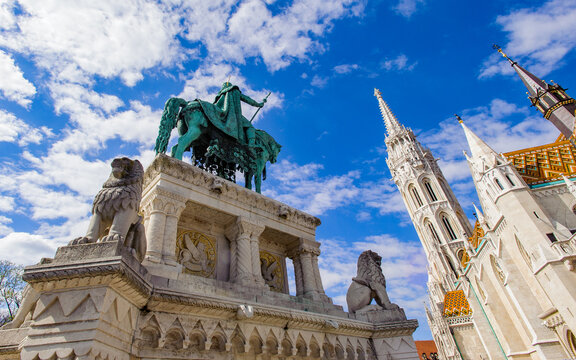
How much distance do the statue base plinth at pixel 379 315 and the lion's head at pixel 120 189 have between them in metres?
7.28

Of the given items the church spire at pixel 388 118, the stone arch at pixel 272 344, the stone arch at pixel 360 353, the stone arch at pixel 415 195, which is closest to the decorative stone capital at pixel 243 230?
the stone arch at pixel 272 344

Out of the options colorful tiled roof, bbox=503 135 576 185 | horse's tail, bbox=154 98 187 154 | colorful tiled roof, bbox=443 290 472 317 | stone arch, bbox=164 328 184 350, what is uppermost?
colorful tiled roof, bbox=503 135 576 185

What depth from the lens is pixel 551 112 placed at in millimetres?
44688

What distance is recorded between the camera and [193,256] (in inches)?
336

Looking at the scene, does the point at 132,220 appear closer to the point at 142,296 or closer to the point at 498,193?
the point at 142,296

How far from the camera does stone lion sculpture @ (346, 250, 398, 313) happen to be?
9859mm

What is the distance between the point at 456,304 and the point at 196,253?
4572cm

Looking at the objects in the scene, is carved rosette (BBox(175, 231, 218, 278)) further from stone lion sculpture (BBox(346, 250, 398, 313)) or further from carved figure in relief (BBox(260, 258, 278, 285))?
stone lion sculpture (BBox(346, 250, 398, 313))

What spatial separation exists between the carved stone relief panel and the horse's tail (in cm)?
481

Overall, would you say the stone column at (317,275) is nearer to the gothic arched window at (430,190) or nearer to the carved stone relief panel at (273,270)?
the carved stone relief panel at (273,270)

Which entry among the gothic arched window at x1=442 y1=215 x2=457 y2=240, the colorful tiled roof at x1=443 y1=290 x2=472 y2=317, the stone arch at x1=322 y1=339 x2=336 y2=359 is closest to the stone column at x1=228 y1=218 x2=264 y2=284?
the stone arch at x1=322 y1=339 x2=336 y2=359

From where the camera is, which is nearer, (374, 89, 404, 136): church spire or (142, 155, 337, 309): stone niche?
(142, 155, 337, 309): stone niche

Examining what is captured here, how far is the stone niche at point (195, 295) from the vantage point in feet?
13.9

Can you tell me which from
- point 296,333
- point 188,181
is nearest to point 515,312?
point 296,333
